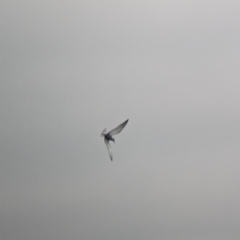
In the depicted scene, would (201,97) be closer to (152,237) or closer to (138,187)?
(138,187)

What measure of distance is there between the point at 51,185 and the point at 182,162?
0.52 metres

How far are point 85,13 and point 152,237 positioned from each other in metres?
0.92

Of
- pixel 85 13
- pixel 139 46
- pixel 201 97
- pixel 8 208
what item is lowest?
pixel 8 208

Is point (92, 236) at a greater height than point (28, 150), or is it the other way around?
point (28, 150)

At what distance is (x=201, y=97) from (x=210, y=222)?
0.50 meters

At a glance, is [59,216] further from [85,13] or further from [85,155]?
[85,13]

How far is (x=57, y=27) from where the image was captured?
115cm

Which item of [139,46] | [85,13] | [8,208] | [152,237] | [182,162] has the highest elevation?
[85,13]

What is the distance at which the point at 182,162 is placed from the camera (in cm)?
118

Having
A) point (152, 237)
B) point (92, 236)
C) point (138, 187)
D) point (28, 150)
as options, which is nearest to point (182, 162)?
point (138, 187)

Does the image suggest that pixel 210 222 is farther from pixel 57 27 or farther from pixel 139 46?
pixel 57 27

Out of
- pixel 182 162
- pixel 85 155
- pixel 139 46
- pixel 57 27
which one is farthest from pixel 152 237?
pixel 57 27

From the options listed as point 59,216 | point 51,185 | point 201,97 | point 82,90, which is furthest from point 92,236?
point 201,97

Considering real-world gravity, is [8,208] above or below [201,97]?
below
